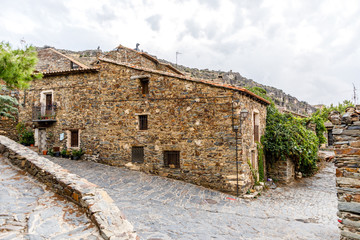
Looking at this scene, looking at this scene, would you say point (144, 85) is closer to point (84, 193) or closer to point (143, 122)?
point (143, 122)

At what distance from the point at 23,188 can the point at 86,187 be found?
5.67 ft

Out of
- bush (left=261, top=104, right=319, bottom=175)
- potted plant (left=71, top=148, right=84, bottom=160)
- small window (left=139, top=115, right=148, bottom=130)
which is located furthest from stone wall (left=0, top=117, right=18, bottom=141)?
bush (left=261, top=104, right=319, bottom=175)

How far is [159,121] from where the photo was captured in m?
10.7

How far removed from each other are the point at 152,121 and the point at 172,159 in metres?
2.07

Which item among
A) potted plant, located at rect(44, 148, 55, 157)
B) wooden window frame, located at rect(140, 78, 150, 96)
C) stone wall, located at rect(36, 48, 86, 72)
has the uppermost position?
stone wall, located at rect(36, 48, 86, 72)

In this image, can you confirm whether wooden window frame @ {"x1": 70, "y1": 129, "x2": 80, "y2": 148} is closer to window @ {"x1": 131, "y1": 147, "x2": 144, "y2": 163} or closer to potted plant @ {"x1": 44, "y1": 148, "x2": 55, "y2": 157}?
potted plant @ {"x1": 44, "y1": 148, "x2": 55, "y2": 157}

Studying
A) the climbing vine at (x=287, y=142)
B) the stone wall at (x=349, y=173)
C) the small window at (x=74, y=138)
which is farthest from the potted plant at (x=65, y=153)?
the stone wall at (x=349, y=173)

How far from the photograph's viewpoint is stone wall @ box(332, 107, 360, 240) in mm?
4301

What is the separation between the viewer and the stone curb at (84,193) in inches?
128

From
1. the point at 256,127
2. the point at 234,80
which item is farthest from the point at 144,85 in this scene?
the point at 234,80

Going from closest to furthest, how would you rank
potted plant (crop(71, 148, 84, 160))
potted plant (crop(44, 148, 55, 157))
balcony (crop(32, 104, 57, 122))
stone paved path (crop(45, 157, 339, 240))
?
stone paved path (crop(45, 157, 339, 240)) → potted plant (crop(71, 148, 84, 160)) → potted plant (crop(44, 148, 55, 157)) → balcony (crop(32, 104, 57, 122))

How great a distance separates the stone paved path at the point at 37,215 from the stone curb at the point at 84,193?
143mm

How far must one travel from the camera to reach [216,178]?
9516 mm

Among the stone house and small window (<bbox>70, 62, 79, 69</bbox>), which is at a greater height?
small window (<bbox>70, 62, 79, 69</bbox>)
